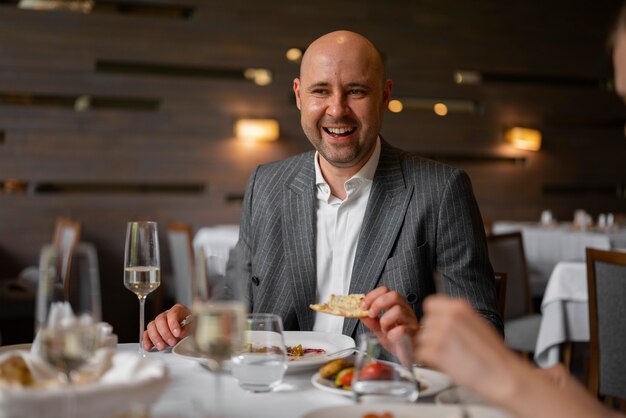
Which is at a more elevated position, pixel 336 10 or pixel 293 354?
pixel 336 10

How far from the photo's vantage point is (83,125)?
6.93 m

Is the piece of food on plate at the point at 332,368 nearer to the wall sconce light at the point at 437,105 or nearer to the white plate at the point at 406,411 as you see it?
the white plate at the point at 406,411

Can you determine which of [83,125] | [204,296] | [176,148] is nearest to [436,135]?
[176,148]

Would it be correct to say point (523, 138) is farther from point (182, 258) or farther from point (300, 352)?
point (300, 352)

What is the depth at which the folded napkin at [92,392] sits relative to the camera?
36.3 inches

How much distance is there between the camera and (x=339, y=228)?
2221mm

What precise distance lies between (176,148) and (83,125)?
87 cm

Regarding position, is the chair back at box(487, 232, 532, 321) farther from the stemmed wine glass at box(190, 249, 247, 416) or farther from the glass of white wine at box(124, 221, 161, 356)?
the stemmed wine glass at box(190, 249, 247, 416)

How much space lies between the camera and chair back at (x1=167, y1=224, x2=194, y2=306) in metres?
5.29

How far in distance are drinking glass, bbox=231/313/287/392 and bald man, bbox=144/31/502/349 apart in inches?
27.2

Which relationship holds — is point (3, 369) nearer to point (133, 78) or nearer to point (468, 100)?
point (133, 78)

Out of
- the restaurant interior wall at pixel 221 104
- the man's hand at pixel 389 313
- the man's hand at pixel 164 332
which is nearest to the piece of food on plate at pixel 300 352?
the man's hand at pixel 389 313

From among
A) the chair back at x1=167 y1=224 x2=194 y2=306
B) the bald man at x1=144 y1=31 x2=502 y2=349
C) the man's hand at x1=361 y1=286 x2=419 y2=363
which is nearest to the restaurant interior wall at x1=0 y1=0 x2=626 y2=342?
the chair back at x1=167 y1=224 x2=194 y2=306

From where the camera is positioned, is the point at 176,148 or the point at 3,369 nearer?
the point at 3,369
